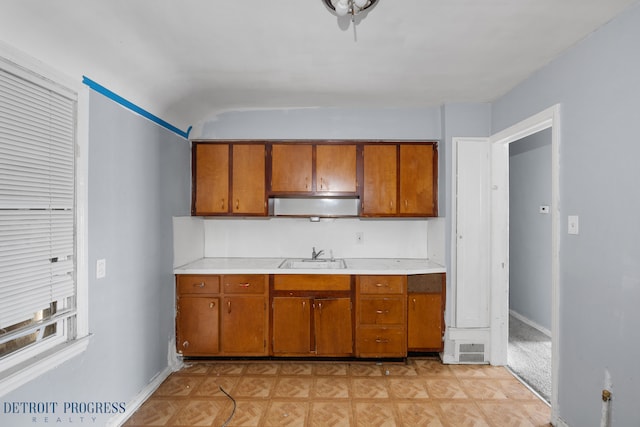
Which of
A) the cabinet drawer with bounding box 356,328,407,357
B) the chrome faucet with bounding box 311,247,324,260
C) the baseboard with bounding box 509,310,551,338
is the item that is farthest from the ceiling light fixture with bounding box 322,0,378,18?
the baseboard with bounding box 509,310,551,338

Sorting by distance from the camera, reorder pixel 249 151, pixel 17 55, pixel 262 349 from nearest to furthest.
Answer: pixel 17 55 < pixel 262 349 < pixel 249 151

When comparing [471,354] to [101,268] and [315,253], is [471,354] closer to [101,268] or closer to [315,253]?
[315,253]

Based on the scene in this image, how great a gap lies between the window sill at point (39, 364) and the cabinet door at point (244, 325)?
4.05ft

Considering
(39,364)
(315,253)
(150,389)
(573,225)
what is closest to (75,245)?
(39,364)

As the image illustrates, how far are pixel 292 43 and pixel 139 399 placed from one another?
283 cm

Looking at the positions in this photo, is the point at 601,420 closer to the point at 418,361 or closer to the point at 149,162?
the point at 418,361

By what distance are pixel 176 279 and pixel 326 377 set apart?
168 cm

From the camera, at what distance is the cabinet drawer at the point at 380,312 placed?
292cm

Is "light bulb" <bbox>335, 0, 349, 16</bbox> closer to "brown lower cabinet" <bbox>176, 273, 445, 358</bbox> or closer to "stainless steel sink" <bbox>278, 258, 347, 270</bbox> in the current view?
"brown lower cabinet" <bbox>176, 273, 445, 358</bbox>

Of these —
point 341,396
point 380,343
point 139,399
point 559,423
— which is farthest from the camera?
point 380,343

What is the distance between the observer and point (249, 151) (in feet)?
10.5

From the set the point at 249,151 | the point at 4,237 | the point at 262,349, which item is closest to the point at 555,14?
the point at 249,151

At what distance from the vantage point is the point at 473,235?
299 centimetres

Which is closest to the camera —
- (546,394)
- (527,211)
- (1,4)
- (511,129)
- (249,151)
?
(1,4)
